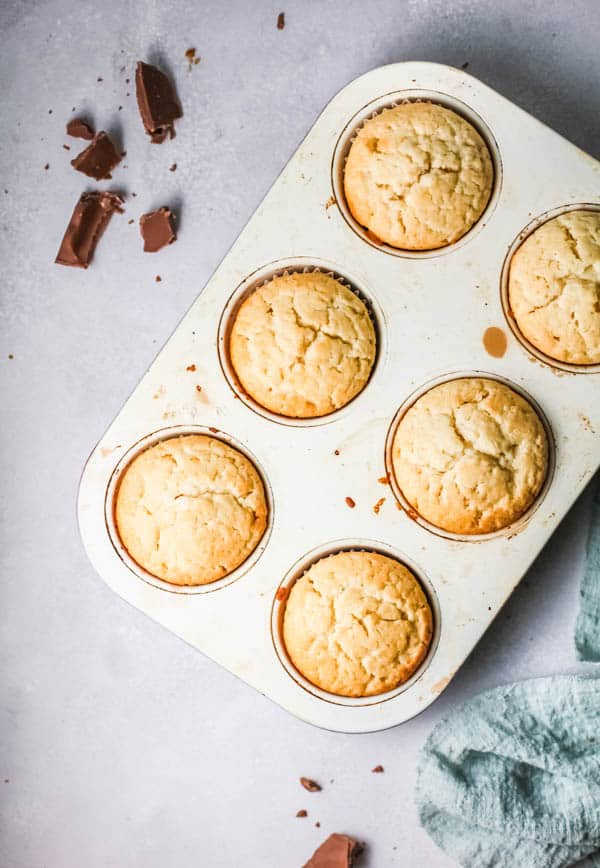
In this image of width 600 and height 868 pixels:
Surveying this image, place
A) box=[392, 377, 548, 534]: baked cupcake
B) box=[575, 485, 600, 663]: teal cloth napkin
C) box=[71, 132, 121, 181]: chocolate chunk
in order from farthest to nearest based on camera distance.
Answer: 1. box=[71, 132, 121, 181]: chocolate chunk
2. box=[575, 485, 600, 663]: teal cloth napkin
3. box=[392, 377, 548, 534]: baked cupcake

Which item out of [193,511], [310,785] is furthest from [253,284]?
[310,785]

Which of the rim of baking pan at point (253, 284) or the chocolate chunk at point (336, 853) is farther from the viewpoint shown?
the chocolate chunk at point (336, 853)

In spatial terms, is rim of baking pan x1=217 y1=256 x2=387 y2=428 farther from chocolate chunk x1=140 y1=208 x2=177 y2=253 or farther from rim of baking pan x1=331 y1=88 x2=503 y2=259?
chocolate chunk x1=140 y1=208 x2=177 y2=253

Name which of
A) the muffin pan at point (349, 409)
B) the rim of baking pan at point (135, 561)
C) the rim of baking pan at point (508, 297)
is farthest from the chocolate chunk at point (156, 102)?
the rim of baking pan at point (508, 297)

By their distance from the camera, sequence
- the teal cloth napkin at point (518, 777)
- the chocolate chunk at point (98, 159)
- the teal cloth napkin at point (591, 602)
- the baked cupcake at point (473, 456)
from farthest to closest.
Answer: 1. the chocolate chunk at point (98, 159)
2. the teal cloth napkin at point (591, 602)
3. the teal cloth napkin at point (518, 777)
4. the baked cupcake at point (473, 456)

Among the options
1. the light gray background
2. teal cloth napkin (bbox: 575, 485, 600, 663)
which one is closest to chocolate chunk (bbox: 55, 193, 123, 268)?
the light gray background

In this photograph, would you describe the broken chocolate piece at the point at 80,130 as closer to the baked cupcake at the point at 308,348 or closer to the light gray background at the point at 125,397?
the light gray background at the point at 125,397

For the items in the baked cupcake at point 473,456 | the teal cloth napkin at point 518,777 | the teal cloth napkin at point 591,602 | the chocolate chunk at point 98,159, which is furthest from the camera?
the chocolate chunk at point 98,159
